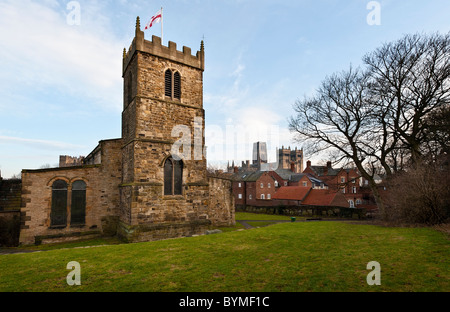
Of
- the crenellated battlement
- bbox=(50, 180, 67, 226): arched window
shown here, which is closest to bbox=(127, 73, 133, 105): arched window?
the crenellated battlement

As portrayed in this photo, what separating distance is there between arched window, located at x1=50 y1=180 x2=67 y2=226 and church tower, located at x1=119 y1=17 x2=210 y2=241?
138 inches

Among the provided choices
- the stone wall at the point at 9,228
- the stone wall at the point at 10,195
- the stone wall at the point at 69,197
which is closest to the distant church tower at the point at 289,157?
the stone wall at the point at 69,197

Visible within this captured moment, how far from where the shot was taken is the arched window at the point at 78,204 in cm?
1522

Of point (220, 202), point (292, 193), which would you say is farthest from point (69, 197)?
point (292, 193)

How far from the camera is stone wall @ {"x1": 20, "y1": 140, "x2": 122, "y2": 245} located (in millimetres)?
13969

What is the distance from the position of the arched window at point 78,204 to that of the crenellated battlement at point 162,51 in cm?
948

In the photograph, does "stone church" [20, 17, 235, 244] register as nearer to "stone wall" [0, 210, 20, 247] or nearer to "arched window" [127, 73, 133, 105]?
"arched window" [127, 73, 133, 105]

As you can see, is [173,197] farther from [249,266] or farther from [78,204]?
[249,266]

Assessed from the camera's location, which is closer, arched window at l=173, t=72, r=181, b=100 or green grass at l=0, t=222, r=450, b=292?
green grass at l=0, t=222, r=450, b=292

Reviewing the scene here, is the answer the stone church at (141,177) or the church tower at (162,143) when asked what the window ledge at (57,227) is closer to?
the stone church at (141,177)

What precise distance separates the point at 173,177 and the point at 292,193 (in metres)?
30.6

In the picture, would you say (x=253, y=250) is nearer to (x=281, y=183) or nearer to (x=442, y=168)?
(x=442, y=168)

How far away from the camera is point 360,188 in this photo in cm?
4381
